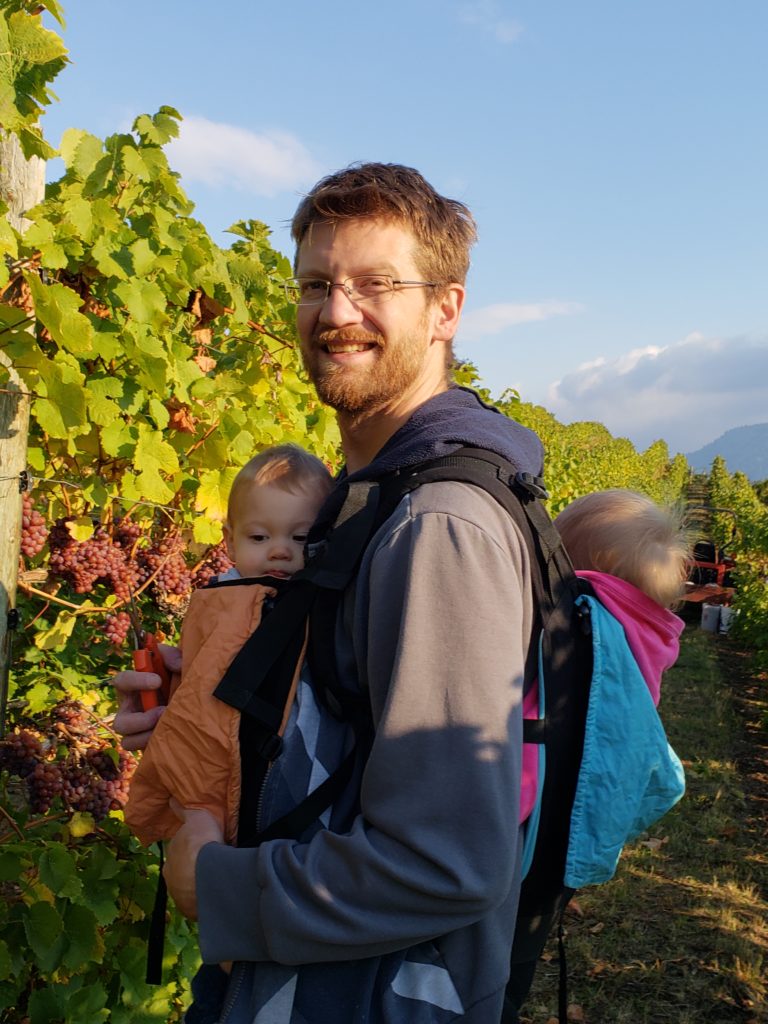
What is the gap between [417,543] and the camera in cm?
112

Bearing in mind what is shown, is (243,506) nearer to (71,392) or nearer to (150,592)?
(71,392)

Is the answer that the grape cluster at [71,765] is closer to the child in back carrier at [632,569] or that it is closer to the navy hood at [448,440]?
the navy hood at [448,440]

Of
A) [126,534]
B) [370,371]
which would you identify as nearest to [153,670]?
[370,371]

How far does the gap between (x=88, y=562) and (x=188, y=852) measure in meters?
1.50

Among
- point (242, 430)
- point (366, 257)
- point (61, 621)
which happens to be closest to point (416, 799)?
point (366, 257)

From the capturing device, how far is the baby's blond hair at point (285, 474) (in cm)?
168

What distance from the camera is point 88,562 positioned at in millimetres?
2561

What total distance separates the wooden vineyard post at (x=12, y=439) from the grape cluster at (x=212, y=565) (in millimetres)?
919

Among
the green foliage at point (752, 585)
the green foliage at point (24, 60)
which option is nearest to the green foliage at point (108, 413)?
the green foliage at point (24, 60)

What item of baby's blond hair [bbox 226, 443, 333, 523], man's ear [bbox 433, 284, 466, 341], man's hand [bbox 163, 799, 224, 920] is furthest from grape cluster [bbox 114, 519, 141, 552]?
man's hand [bbox 163, 799, 224, 920]

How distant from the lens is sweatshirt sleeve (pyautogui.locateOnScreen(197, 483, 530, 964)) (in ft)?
3.54

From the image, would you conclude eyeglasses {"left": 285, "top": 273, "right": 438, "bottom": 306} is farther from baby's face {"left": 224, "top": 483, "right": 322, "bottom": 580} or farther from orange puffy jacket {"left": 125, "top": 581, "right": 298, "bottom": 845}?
orange puffy jacket {"left": 125, "top": 581, "right": 298, "bottom": 845}

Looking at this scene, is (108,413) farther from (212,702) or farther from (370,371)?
(212,702)

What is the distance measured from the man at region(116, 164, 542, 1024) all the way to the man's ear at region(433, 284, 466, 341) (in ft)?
1.00
